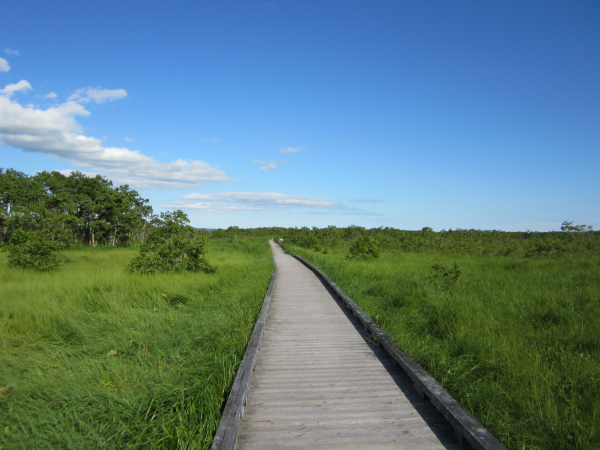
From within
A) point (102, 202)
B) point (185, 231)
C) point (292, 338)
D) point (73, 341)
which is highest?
point (102, 202)

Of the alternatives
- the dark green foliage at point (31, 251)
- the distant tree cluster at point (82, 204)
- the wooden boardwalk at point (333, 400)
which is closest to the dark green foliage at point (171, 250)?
the dark green foliage at point (31, 251)

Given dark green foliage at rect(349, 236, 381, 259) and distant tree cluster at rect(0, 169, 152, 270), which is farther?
distant tree cluster at rect(0, 169, 152, 270)

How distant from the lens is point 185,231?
42.1 ft

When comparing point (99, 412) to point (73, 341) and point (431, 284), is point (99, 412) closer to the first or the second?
point (73, 341)

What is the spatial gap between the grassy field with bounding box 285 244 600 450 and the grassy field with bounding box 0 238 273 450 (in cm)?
276

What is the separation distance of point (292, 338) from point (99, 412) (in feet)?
9.53

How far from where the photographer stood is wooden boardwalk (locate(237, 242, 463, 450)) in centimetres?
279

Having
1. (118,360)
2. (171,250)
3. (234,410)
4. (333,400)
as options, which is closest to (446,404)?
(333,400)

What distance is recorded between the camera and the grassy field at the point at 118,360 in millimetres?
3076

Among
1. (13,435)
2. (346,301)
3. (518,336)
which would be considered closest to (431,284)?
(346,301)

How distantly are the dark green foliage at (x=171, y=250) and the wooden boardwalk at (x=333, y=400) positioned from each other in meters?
7.73

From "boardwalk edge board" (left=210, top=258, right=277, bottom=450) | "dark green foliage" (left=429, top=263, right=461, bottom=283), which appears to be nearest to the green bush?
"dark green foliage" (left=429, top=263, right=461, bottom=283)

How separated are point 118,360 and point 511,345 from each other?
19.6 ft

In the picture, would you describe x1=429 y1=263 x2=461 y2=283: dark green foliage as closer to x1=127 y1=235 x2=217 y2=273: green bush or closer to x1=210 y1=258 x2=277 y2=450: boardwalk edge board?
x1=127 y1=235 x2=217 y2=273: green bush
